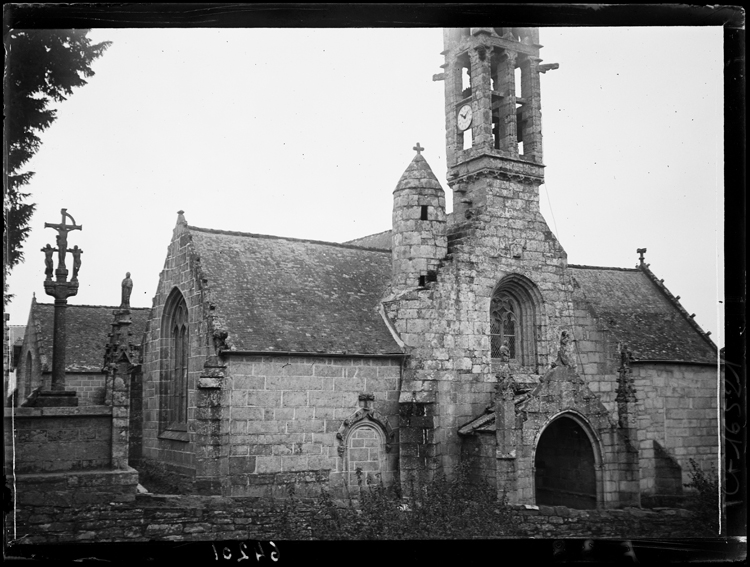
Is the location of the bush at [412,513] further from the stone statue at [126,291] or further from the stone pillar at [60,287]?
the stone statue at [126,291]

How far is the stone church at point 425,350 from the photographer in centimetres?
1895

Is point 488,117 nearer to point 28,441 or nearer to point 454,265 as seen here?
point 454,265

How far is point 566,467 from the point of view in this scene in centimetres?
2148

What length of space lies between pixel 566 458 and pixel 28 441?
13.7m

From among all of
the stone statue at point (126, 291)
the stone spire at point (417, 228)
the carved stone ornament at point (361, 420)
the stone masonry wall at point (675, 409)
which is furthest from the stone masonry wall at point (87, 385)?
the stone masonry wall at point (675, 409)

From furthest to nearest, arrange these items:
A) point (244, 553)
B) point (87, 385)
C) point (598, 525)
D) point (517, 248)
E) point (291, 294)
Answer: point (87, 385) → point (517, 248) → point (291, 294) → point (598, 525) → point (244, 553)

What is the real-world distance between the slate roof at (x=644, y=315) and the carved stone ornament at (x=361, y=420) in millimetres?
9627

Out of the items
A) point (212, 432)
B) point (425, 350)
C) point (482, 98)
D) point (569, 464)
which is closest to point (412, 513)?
point (212, 432)

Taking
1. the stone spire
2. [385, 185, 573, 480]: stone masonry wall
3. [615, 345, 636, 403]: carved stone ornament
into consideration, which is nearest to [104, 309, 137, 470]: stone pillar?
[385, 185, 573, 480]: stone masonry wall

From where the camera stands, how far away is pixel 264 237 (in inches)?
884

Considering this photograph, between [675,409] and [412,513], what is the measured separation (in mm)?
14356

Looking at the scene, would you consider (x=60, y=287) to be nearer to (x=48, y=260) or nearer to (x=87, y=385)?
(x=48, y=260)

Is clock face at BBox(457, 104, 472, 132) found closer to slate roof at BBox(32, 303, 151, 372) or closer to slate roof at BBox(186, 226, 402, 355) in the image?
slate roof at BBox(186, 226, 402, 355)

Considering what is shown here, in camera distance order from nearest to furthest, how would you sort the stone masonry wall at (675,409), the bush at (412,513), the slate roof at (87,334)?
1. the bush at (412,513)
2. the stone masonry wall at (675,409)
3. the slate roof at (87,334)
